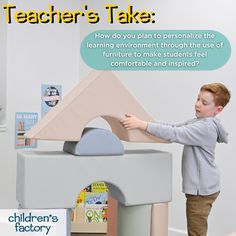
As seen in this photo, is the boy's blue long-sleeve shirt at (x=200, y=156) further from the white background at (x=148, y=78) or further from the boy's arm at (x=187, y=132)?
the white background at (x=148, y=78)

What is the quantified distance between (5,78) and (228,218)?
1.43 metres

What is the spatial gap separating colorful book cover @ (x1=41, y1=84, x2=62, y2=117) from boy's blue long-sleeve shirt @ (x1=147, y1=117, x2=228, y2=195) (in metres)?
1.25

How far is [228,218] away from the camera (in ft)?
7.48

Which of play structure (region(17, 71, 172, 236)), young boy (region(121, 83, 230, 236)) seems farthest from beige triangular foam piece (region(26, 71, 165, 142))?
young boy (region(121, 83, 230, 236))

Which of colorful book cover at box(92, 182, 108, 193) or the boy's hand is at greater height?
the boy's hand

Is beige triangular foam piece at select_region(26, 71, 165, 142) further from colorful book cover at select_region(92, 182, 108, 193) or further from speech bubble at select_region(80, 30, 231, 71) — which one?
colorful book cover at select_region(92, 182, 108, 193)

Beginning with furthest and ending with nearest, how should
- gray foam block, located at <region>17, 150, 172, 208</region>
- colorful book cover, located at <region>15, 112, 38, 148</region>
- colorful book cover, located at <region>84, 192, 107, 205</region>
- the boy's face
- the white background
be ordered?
colorful book cover, located at <region>84, 192, 107, 205</region> < colorful book cover, located at <region>15, 112, 38, 148</region> < the white background < the boy's face < gray foam block, located at <region>17, 150, 172, 208</region>

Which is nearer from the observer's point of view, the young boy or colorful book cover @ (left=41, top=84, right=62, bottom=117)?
the young boy

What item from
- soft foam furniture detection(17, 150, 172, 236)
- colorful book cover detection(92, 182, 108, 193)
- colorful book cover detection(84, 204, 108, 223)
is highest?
soft foam furniture detection(17, 150, 172, 236)

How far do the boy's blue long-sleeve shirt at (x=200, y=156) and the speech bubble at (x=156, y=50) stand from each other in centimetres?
79

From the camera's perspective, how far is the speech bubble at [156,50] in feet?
7.65

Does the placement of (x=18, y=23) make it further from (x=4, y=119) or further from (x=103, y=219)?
(x=103, y=219)

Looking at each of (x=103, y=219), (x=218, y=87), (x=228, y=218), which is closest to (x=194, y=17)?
(x=218, y=87)

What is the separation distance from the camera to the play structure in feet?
4.48
